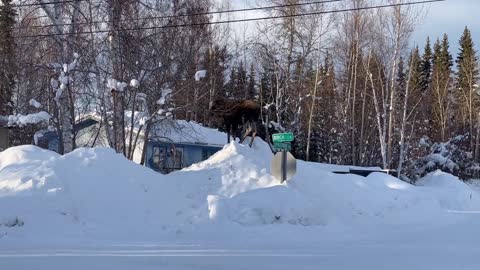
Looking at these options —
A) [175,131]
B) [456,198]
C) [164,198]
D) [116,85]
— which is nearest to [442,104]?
[456,198]

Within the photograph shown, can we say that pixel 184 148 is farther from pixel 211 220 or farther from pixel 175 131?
pixel 211 220

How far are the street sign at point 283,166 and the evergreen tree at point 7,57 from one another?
1226 cm

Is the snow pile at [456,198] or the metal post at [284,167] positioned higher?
the metal post at [284,167]

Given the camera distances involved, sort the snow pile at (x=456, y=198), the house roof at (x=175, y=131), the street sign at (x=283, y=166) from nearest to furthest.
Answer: the street sign at (x=283, y=166)
the snow pile at (x=456, y=198)
the house roof at (x=175, y=131)

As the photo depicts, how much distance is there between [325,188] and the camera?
1912cm

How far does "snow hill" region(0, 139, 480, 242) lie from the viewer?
44.9ft

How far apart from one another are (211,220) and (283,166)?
3394 millimetres

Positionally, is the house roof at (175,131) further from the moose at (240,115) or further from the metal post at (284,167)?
the metal post at (284,167)

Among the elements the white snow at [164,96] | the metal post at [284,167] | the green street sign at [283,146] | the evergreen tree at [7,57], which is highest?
the evergreen tree at [7,57]

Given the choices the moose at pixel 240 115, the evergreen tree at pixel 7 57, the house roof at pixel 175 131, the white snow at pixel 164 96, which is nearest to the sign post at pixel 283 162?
the moose at pixel 240 115

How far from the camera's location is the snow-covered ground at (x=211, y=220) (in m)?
10.7

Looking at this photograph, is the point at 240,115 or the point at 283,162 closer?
the point at 283,162

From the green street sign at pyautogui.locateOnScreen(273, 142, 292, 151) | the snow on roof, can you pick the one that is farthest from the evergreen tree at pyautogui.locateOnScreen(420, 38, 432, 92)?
the green street sign at pyautogui.locateOnScreen(273, 142, 292, 151)

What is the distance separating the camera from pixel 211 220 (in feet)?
49.1
